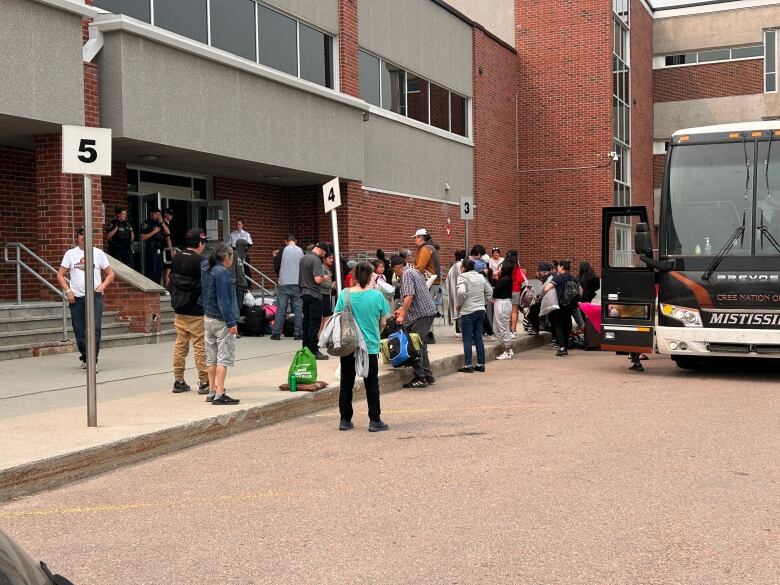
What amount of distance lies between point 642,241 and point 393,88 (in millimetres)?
13523

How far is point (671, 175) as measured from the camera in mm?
12016

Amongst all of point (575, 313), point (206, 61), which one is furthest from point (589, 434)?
point (206, 61)

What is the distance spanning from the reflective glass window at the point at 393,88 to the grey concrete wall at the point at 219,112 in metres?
2.63

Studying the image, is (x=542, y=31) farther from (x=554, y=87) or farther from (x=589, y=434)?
(x=589, y=434)

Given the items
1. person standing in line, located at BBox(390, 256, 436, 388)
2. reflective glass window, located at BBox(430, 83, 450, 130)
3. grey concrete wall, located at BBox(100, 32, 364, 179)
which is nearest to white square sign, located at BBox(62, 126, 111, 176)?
person standing in line, located at BBox(390, 256, 436, 388)

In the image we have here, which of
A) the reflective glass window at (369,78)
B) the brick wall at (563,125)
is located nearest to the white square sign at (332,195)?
the reflective glass window at (369,78)

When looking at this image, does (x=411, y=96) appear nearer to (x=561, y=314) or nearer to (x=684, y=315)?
(x=561, y=314)

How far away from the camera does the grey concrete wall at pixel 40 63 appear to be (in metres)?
12.5

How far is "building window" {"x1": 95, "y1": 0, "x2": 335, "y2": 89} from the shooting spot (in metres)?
15.5

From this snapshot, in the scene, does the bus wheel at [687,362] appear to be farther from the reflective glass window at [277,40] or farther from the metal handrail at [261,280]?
the reflective glass window at [277,40]

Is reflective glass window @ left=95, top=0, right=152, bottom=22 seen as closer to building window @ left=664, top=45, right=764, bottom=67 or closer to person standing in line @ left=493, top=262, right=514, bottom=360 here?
person standing in line @ left=493, top=262, right=514, bottom=360

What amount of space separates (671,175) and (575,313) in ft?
15.5

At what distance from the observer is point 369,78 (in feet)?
74.3

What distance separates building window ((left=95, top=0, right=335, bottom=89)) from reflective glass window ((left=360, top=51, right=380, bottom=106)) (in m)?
1.54
